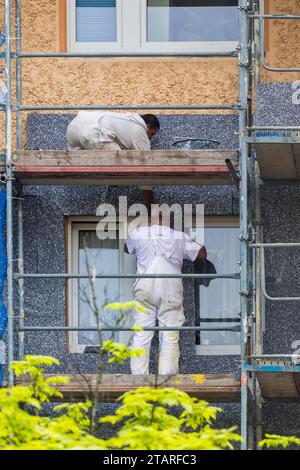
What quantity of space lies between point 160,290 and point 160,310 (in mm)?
156

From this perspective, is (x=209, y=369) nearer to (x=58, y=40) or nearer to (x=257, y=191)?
(x=257, y=191)

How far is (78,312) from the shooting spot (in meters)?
14.5

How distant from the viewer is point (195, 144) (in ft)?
46.4

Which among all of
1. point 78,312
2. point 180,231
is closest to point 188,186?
point 180,231

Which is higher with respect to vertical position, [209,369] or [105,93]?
[105,93]

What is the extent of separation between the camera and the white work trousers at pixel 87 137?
45.4 ft

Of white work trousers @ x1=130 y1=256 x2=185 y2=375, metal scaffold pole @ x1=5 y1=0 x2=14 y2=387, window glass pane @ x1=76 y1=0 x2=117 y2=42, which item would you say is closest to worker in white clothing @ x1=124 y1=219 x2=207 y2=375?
white work trousers @ x1=130 y1=256 x2=185 y2=375

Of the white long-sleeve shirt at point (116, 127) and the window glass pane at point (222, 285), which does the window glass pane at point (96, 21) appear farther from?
the window glass pane at point (222, 285)

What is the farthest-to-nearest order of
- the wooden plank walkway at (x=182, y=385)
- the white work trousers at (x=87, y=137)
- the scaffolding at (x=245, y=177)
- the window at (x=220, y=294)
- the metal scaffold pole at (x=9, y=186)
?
the window at (x=220, y=294)
the white work trousers at (x=87, y=137)
the metal scaffold pole at (x=9, y=186)
the wooden plank walkway at (x=182, y=385)
the scaffolding at (x=245, y=177)

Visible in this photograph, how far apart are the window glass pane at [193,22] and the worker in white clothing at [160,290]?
1.77m

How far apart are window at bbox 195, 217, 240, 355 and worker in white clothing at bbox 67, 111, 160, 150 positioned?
106 cm

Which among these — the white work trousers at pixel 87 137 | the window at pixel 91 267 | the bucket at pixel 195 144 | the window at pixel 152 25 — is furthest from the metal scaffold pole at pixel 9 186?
the bucket at pixel 195 144

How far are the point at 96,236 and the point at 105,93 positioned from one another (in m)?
1.17

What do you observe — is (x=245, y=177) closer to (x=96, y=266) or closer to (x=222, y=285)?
(x=222, y=285)
